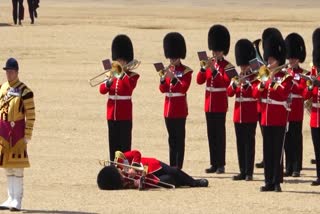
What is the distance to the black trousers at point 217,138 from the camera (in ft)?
52.4

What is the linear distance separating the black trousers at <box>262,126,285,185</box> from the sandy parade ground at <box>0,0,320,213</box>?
0.71 ft

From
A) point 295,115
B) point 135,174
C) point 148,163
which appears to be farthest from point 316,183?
point 135,174

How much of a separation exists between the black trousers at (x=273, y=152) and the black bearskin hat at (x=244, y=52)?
1.40m

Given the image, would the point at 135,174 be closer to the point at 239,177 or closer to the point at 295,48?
the point at 239,177

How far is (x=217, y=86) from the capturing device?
15961mm

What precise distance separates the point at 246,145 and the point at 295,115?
746 millimetres

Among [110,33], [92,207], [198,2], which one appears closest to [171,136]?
[92,207]

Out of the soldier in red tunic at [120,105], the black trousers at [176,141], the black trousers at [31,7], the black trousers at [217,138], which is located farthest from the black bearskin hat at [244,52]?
the black trousers at [31,7]

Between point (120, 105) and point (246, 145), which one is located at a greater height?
point (120, 105)

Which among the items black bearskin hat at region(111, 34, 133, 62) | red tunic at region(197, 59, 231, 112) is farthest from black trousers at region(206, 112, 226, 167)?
black bearskin hat at region(111, 34, 133, 62)

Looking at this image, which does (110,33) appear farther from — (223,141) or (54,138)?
(223,141)

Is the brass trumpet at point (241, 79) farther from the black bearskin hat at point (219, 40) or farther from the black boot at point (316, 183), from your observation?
the black boot at point (316, 183)

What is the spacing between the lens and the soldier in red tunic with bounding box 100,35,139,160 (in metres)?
15.3

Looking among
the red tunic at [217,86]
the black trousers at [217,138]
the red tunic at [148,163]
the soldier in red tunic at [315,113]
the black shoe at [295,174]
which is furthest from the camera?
the black trousers at [217,138]
